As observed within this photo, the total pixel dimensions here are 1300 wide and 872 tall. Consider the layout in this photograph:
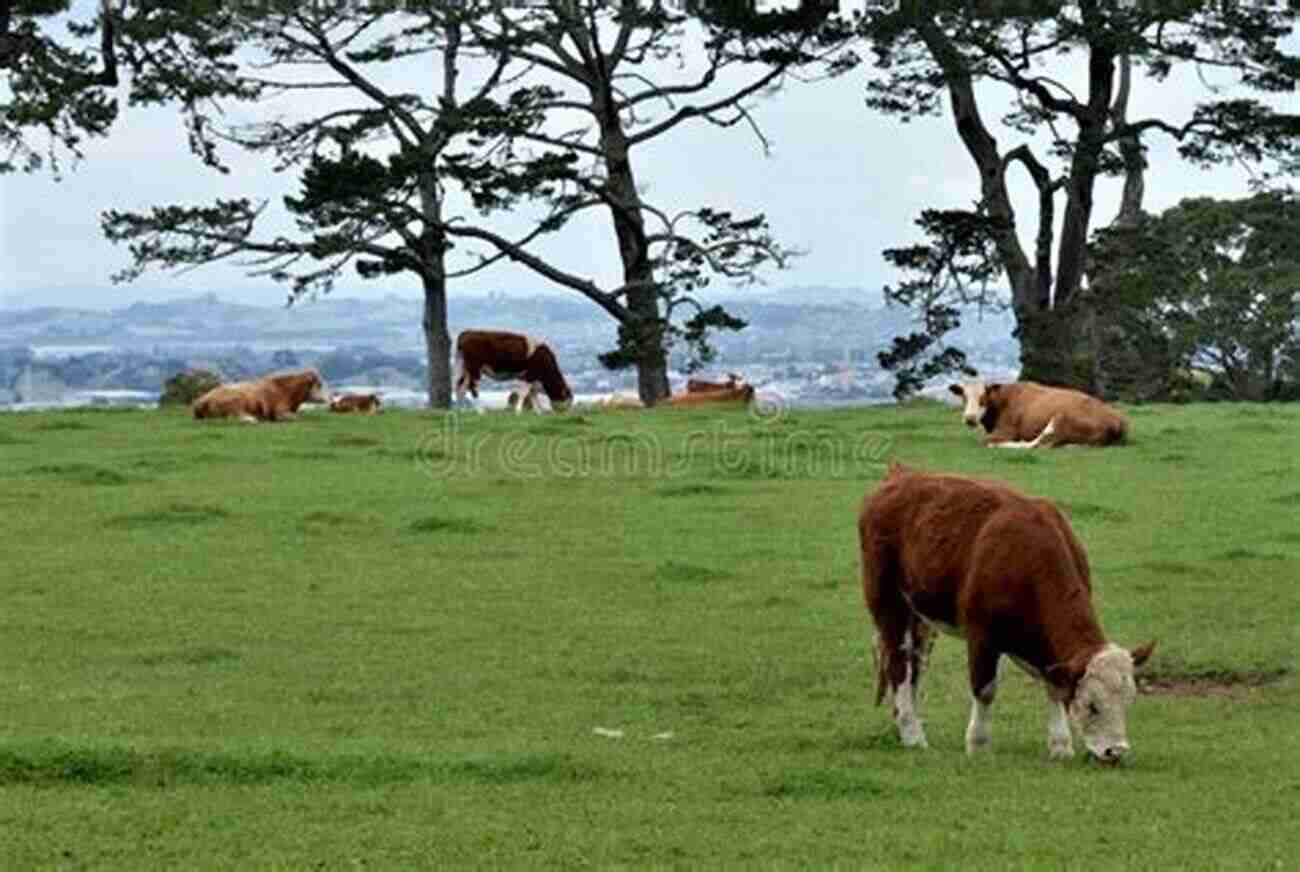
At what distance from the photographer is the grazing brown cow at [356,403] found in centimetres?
3328

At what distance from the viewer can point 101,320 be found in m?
114

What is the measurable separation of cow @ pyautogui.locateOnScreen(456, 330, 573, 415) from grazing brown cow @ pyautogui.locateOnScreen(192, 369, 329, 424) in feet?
14.6

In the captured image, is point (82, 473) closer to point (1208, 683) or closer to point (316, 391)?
point (316, 391)

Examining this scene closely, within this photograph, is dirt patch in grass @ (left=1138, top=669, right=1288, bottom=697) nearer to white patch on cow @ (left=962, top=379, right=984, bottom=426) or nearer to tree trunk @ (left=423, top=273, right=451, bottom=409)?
white patch on cow @ (left=962, top=379, right=984, bottom=426)

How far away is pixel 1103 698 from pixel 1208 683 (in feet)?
9.81

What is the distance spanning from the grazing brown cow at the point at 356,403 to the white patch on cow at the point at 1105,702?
76.0ft

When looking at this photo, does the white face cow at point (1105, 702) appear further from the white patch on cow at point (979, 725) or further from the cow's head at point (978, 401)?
the cow's head at point (978, 401)

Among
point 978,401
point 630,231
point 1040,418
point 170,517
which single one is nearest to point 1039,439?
point 1040,418

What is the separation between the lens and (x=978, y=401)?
2623cm

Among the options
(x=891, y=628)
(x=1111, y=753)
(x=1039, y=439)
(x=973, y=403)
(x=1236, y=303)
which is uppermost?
(x=1236, y=303)

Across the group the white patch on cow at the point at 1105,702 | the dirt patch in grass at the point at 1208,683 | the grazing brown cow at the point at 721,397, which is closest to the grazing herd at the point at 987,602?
the white patch on cow at the point at 1105,702

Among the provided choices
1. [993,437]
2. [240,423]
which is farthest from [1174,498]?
[240,423]

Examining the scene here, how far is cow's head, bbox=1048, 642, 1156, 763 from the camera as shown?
33.0ft

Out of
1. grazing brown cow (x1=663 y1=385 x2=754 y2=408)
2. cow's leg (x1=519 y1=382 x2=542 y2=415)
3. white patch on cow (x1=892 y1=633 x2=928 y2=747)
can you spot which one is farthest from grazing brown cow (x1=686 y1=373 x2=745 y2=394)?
white patch on cow (x1=892 y1=633 x2=928 y2=747)
